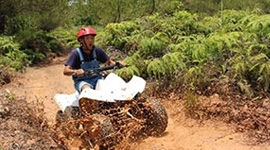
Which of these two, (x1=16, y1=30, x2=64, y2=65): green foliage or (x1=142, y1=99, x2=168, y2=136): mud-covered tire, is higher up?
(x1=142, y1=99, x2=168, y2=136): mud-covered tire

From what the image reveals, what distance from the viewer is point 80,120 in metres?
5.27

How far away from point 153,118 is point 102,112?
791mm

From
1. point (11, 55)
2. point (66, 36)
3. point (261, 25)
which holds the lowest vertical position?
point (11, 55)

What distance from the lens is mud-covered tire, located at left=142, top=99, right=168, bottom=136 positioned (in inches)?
229

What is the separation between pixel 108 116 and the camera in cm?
541

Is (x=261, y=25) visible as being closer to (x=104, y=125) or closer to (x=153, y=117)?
(x=153, y=117)

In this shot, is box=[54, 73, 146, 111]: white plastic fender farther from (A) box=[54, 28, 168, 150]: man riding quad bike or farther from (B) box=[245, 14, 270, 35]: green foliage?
(B) box=[245, 14, 270, 35]: green foliage

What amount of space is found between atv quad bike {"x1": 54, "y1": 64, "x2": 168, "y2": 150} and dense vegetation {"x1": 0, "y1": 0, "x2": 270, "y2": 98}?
5.82 feet

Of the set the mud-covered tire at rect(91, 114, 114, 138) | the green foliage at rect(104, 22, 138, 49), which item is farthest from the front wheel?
the green foliage at rect(104, 22, 138, 49)

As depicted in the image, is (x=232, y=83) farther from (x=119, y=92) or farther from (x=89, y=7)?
(x=89, y=7)

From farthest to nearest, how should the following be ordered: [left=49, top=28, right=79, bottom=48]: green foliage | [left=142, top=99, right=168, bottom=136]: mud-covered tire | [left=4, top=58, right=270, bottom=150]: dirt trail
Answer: [left=49, top=28, right=79, bottom=48]: green foliage, [left=142, top=99, right=168, bottom=136]: mud-covered tire, [left=4, top=58, right=270, bottom=150]: dirt trail

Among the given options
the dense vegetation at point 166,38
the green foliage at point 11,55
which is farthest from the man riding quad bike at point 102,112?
the green foliage at point 11,55

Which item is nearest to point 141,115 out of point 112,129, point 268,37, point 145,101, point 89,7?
Result: point 145,101

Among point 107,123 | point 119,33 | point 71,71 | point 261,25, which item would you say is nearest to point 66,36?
point 119,33
